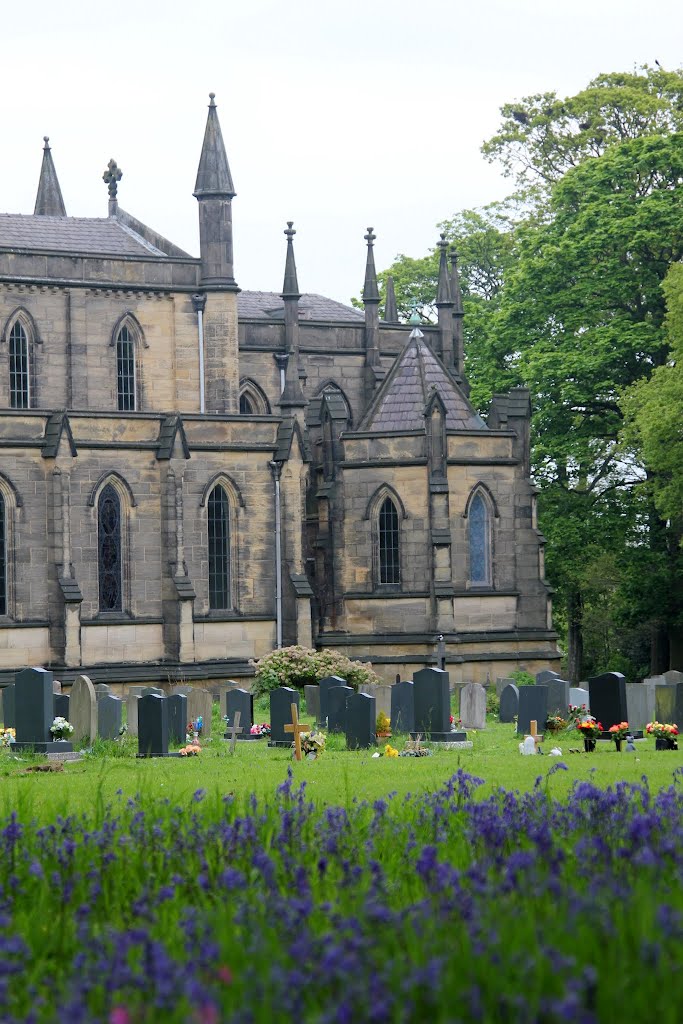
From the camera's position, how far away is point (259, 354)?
54.4m

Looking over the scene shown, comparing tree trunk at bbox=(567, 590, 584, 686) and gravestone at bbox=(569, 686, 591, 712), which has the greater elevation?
tree trunk at bbox=(567, 590, 584, 686)

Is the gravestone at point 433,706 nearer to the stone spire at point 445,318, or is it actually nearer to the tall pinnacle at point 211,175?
the tall pinnacle at point 211,175

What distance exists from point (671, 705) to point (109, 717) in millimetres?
9686

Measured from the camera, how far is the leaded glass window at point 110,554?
44938 mm

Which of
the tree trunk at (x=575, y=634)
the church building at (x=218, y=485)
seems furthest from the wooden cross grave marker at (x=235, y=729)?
the tree trunk at (x=575, y=634)

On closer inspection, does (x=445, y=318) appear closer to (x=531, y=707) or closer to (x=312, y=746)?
(x=531, y=707)

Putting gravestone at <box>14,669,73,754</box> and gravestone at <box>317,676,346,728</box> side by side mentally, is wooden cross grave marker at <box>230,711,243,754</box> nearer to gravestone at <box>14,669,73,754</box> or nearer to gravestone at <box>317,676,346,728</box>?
gravestone at <box>317,676,346,728</box>

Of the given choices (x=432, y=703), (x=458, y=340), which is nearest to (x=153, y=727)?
(x=432, y=703)

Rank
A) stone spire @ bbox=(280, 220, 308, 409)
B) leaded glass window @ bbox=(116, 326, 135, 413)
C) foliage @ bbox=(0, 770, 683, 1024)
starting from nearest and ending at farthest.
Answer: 1. foliage @ bbox=(0, 770, 683, 1024)
2. leaded glass window @ bbox=(116, 326, 135, 413)
3. stone spire @ bbox=(280, 220, 308, 409)

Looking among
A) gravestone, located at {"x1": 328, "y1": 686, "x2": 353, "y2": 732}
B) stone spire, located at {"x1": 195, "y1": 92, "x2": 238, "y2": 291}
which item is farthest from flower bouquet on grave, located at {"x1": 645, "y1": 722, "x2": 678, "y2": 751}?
stone spire, located at {"x1": 195, "y1": 92, "x2": 238, "y2": 291}

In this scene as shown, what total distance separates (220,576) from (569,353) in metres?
15.0

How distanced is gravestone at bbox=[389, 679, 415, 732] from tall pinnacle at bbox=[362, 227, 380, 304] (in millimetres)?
26490

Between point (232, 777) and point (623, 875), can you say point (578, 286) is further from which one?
point (623, 875)

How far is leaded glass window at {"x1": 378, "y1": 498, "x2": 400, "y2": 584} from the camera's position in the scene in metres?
48.2
